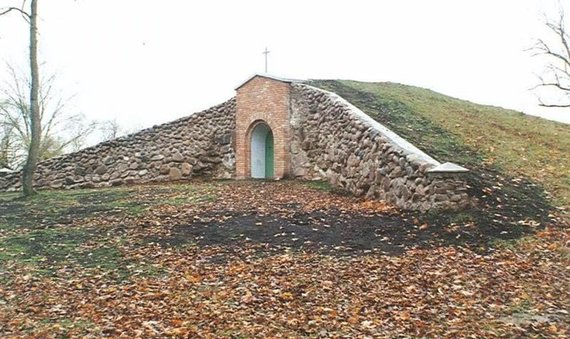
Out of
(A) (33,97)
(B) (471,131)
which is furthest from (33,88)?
(B) (471,131)

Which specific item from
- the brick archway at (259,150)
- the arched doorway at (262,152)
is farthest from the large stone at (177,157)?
the arched doorway at (262,152)

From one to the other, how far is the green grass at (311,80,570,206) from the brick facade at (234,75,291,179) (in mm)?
1980

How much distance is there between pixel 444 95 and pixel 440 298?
14485 mm

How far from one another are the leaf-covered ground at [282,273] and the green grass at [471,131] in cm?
199

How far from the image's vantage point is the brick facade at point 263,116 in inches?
516

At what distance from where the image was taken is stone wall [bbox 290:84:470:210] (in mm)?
7898

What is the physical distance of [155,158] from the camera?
1411 cm

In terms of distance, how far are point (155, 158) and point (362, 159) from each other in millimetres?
6612

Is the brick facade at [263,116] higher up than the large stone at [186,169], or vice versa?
the brick facade at [263,116]

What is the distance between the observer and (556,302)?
4.82 m

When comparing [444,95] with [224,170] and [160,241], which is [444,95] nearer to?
[224,170]

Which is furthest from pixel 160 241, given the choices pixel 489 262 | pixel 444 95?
pixel 444 95

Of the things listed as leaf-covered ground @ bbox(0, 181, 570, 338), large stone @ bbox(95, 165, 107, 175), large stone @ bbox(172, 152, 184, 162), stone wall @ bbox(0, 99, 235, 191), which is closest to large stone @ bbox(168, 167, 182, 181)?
stone wall @ bbox(0, 99, 235, 191)

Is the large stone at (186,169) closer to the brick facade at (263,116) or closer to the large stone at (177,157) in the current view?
the large stone at (177,157)
